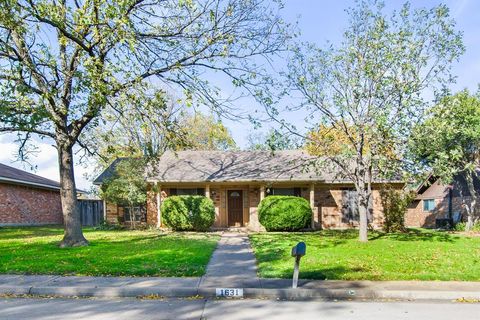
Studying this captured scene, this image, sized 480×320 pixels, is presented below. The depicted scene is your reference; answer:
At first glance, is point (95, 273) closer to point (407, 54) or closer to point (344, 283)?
point (344, 283)

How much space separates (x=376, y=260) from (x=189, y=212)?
1065cm

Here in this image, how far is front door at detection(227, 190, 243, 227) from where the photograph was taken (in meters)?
21.9

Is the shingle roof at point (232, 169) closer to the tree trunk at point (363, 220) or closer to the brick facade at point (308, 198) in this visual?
the brick facade at point (308, 198)

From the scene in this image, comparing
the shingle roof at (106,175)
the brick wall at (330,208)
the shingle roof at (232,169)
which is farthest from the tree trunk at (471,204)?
the shingle roof at (106,175)

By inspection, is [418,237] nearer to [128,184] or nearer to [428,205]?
[428,205]

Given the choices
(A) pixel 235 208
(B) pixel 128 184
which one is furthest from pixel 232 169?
(B) pixel 128 184

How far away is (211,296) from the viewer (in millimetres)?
7113

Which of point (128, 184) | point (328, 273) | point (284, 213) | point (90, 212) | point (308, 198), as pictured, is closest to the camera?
point (328, 273)

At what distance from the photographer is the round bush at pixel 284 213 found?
18.6 meters

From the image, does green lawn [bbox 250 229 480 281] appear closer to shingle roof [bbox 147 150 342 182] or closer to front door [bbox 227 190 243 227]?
shingle roof [bbox 147 150 342 182]

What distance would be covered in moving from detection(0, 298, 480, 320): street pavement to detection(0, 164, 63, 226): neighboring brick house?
17.6 metres

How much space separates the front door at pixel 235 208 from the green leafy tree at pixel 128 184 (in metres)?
4.53

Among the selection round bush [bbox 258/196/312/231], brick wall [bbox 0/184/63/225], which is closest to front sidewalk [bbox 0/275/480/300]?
round bush [bbox 258/196/312/231]

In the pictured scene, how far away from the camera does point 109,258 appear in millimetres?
10242
